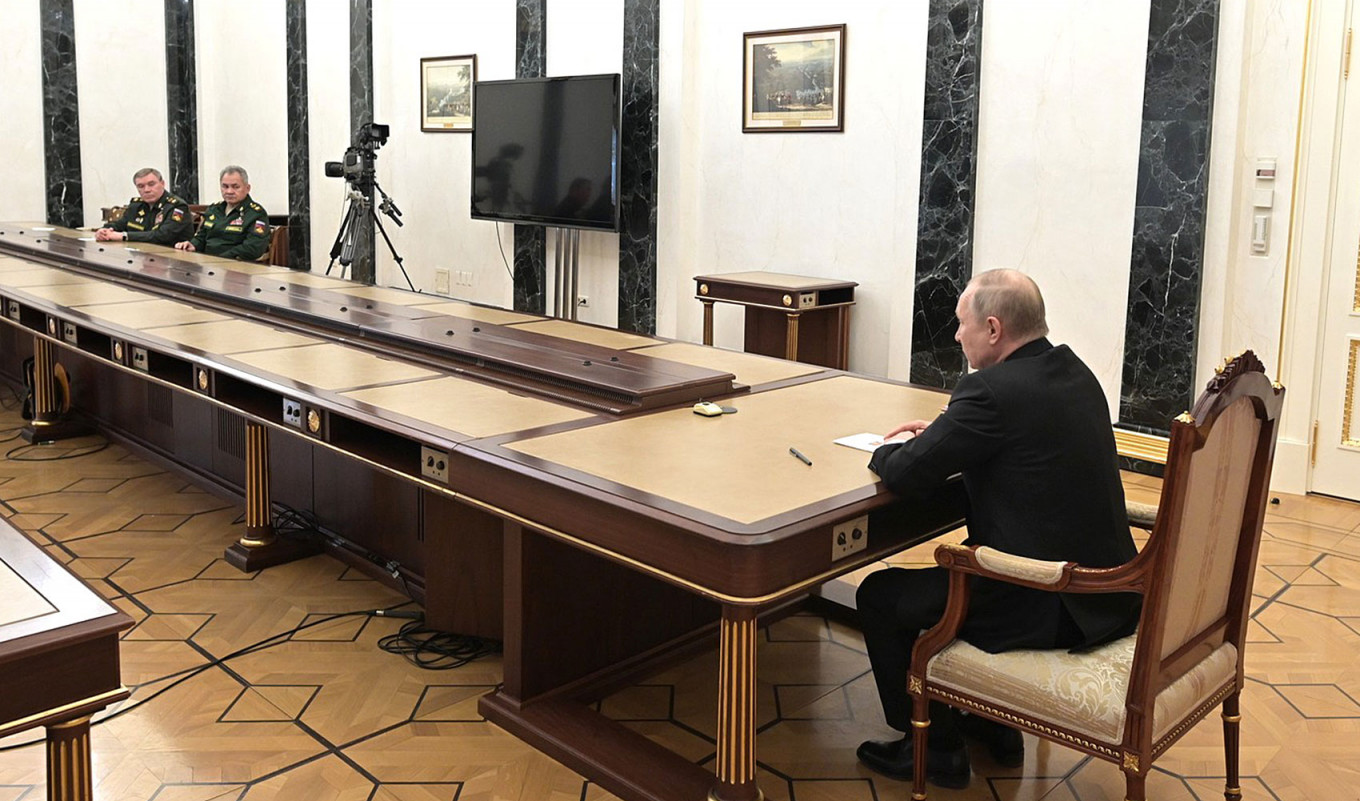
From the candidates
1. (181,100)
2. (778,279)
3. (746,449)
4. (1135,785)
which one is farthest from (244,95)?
(1135,785)

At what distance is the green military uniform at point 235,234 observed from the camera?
749 cm

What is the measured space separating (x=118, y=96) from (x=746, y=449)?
9.32 metres

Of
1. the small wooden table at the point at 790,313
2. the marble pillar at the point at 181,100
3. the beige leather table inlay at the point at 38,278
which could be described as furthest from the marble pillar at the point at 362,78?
the small wooden table at the point at 790,313

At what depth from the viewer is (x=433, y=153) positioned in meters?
8.63

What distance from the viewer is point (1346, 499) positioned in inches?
192

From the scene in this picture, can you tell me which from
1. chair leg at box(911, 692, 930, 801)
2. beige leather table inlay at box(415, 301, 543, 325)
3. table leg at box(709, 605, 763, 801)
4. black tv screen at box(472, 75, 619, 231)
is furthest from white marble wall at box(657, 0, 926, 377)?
table leg at box(709, 605, 763, 801)

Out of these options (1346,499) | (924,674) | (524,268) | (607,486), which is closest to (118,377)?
(524,268)

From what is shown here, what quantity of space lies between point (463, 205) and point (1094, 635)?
269 inches

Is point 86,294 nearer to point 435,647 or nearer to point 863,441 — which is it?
point 435,647

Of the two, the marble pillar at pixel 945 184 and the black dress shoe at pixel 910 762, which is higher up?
the marble pillar at pixel 945 184

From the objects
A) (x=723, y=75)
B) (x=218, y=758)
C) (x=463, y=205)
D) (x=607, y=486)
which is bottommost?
(x=218, y=758)

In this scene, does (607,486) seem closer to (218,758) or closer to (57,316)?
(218,758)

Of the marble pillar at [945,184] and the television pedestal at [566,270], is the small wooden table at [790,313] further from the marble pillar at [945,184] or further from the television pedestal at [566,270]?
the television pedestal at [566,270]

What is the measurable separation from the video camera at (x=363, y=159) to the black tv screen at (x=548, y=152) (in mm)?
→ 862
